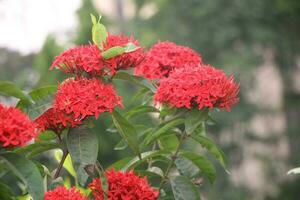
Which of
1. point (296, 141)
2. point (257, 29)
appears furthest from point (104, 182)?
point (296, 141)

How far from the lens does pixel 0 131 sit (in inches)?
52.1

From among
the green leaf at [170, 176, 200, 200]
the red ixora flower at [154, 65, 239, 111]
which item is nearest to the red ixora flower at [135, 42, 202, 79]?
the red ixora flower at [154, 65, 239, 111]

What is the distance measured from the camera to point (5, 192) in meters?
1.43

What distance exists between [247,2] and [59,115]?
32.7 feet

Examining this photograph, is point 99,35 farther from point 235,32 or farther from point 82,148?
point 235,32

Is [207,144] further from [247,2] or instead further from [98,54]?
[247,2]

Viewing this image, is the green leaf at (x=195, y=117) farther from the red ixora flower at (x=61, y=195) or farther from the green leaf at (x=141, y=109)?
the red ixora flower at (x=61, y=195)

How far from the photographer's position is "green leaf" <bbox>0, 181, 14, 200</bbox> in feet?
4.69

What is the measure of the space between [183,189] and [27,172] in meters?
0.53

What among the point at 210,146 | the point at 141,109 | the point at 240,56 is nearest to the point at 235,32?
the point at 240,56

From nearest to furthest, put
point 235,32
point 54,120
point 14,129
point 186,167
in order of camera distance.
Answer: point 14,129, point 54,120, point 186,167, point 235,32

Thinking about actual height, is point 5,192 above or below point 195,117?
below

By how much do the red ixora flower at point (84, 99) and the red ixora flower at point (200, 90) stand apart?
176 mm

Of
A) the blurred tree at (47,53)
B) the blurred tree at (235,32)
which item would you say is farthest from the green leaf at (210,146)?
the blurred tree at (235,32)
